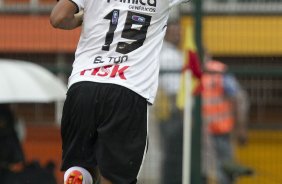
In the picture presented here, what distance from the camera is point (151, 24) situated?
248 inches

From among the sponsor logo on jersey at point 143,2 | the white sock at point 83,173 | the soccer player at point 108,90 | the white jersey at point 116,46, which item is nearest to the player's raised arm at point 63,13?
the soccer player at point 108,90

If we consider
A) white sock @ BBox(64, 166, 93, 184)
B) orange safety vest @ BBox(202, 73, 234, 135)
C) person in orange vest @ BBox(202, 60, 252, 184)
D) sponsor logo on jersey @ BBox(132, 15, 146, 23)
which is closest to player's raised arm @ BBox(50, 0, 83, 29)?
sponsor logo on jersey @ BBox(132, 15, 146, 23)

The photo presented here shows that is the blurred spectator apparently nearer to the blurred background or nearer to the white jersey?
the blurred background

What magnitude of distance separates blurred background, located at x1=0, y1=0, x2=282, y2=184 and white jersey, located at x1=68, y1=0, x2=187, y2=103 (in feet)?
11.8

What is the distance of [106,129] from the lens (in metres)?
6.06

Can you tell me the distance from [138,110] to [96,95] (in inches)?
11.2

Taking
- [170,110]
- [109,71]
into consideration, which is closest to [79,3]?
[109,71]

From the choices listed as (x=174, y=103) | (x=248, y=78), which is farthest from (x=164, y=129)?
(x=248, y=78)

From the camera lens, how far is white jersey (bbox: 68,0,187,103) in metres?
6.14

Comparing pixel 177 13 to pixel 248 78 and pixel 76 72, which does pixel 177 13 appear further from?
pixel 76 72

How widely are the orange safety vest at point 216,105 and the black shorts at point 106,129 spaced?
4931 mm

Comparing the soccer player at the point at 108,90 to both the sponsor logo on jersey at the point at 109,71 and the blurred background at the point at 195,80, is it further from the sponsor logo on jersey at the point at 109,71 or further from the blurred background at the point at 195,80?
the blurred background at the point at 195,80

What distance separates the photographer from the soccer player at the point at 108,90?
20.0 feet

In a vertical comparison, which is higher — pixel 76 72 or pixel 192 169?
pixel 76 72
